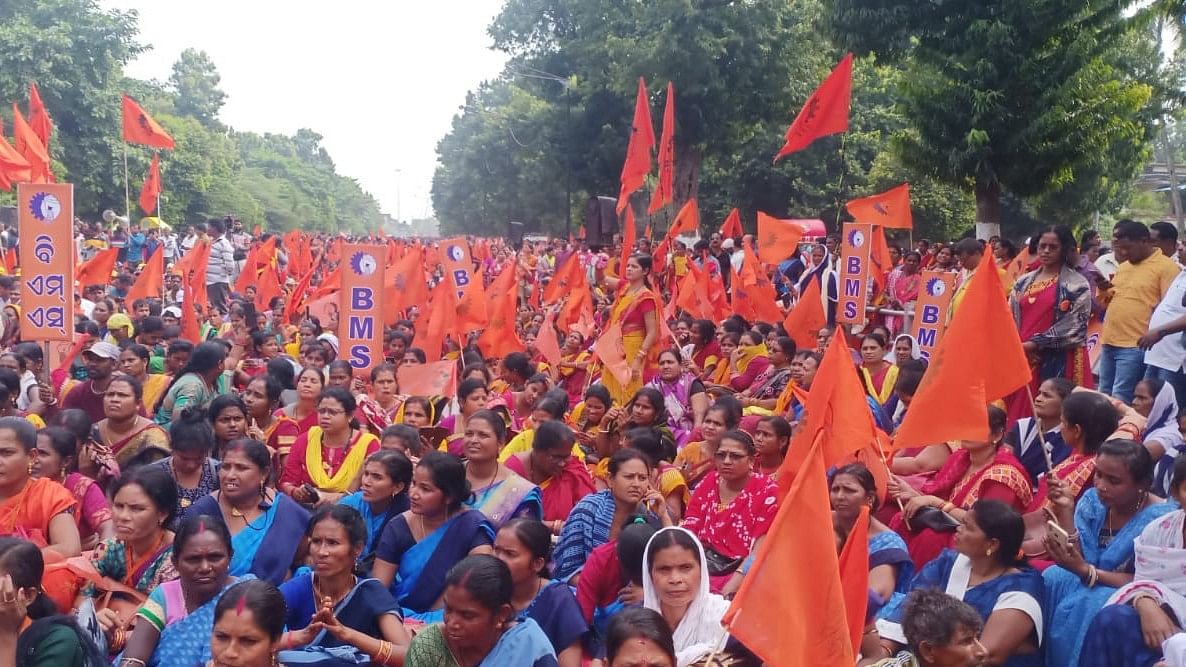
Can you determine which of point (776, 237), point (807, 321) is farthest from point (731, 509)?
point (776, 237)

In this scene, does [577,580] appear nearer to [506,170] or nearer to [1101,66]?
[1101,66]

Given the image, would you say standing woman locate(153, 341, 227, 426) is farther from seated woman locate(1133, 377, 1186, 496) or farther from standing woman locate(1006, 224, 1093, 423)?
seated woman locate(1133, 377, 1186, 496)

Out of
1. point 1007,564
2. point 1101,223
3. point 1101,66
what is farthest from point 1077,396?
point 1101,223

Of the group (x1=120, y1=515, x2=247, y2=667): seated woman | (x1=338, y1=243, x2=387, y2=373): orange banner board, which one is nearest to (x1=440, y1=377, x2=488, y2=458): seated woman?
(x1=338, y1=243, x2=387, y2=373): orange banner board

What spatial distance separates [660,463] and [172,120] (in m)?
44.3

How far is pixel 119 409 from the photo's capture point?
227 inches

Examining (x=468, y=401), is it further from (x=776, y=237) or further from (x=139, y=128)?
(x=139, y=128)

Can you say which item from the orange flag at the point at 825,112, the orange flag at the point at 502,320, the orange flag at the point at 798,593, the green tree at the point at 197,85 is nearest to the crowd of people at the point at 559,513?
the orange flag at the point at 798,593

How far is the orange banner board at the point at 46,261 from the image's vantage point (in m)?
7.30

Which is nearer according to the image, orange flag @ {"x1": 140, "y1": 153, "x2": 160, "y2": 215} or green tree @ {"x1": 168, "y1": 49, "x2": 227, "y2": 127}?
orange flag @ {"x1": 140, "y1": 153, "x2": 160, "y2": 215}

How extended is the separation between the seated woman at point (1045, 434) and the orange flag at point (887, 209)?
485 cm

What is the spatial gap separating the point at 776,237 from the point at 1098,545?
23.6 ft

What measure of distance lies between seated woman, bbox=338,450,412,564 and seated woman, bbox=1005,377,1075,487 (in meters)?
2.85

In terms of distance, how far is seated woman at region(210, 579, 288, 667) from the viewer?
3377mm
